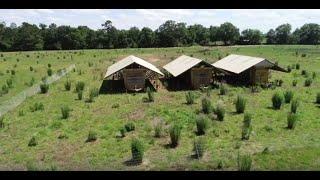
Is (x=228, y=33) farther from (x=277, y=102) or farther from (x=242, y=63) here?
(x=277, y=102)

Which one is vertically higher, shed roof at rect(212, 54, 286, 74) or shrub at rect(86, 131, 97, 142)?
shed roof at rect(212, 54, 286, 74)

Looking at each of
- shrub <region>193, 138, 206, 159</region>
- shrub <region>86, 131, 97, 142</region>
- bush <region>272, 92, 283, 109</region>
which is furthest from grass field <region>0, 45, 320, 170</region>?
bush <region>272, 92, 283, 109</region>

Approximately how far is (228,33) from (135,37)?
2279 cm

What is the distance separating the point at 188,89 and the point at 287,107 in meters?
8.61

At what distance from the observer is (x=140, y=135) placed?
1758cm

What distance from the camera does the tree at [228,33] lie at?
98500mm

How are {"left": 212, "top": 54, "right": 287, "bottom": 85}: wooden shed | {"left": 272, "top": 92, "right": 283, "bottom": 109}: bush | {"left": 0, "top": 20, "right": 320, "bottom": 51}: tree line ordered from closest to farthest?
{"left": 272, "top": 92, "right": 283, "bottom": 109}: bush
{"left": 212, "top": 54, "right": 287, "bottom": 85}: wooden shed
{"left": 0, "top": 20, "right": 320, "bottom": 51}: tree line

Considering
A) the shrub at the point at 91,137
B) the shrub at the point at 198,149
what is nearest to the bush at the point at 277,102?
the shrub at the point at 198,149

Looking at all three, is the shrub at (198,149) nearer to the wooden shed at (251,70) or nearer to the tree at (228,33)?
the wooden shed at (251,70)

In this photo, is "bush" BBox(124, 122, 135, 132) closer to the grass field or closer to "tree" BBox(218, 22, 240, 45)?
the grass field

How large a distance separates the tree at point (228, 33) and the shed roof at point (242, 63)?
62.5 meters

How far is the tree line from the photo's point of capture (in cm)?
8669

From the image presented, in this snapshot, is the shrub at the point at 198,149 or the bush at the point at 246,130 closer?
the shrub at the point at 198,149
